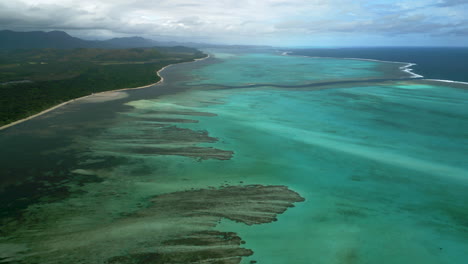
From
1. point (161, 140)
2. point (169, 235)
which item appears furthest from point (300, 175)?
point (161, 140)

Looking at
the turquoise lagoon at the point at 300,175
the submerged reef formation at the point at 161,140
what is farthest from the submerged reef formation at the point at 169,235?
the submerged reef formation at the point at 161,140

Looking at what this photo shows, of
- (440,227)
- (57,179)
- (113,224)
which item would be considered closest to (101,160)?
(57,179)

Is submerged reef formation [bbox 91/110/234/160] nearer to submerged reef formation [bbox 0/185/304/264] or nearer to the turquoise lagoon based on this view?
the turquoise lagoon

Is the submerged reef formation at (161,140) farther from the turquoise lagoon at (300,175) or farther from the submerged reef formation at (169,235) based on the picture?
the submerged reef formation at (169,235)

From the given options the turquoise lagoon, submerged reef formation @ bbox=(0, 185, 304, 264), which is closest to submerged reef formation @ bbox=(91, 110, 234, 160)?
the turquoise lagoon

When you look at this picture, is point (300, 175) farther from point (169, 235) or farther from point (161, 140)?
point (161, 140)

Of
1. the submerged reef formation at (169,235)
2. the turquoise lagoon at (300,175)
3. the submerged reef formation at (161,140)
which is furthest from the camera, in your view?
the submerged reef formation at (161,140)

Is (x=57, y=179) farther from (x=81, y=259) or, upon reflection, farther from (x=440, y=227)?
(x=440, y=227)

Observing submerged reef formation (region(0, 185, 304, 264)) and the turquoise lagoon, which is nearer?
submerged reef formation (region(0, 185, 304, 264))

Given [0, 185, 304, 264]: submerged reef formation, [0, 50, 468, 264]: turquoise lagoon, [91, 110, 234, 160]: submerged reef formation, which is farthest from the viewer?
[91, 110, 234, 160]: submerged reef formation
